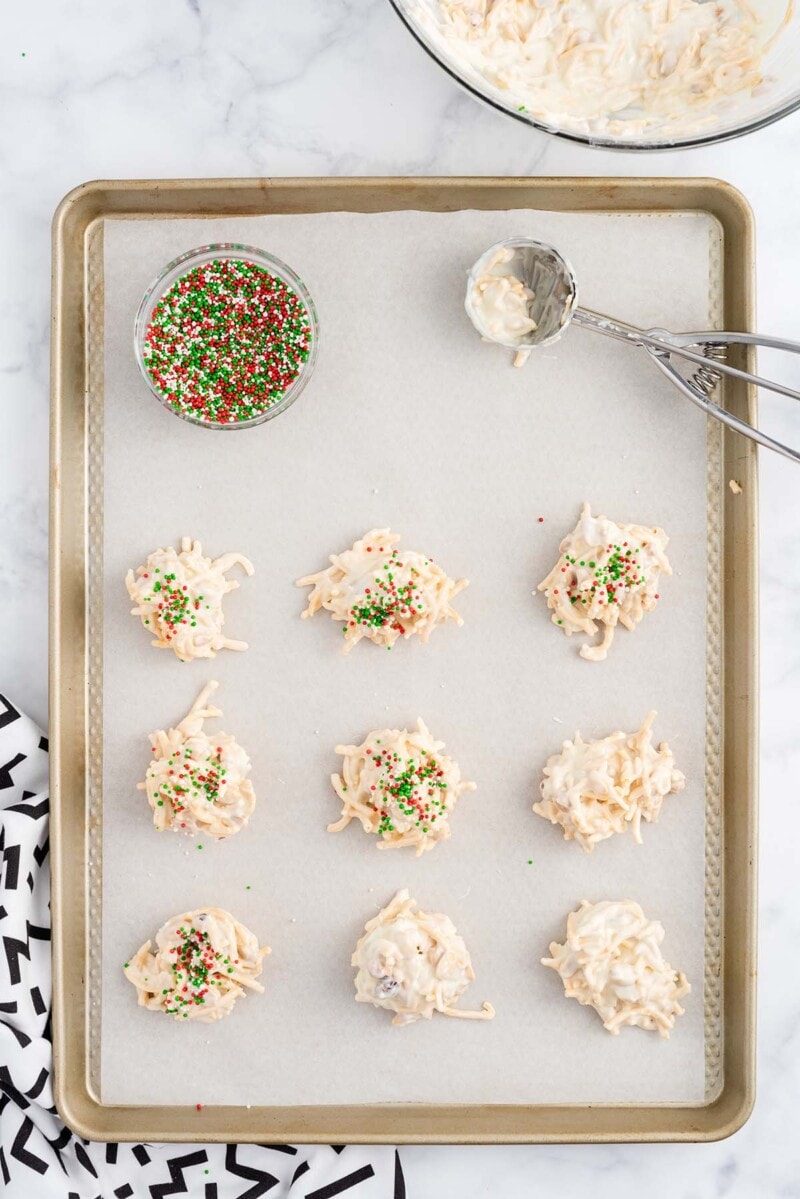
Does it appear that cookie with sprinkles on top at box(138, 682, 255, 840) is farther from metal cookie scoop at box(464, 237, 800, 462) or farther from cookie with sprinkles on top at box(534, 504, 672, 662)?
metal cookie scoop at box(464, 237, 800, 462)

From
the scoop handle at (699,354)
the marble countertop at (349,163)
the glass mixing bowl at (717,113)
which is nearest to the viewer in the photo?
the glass mixing bowl at (717,113)

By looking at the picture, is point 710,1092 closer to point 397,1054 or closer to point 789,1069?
point 789,1069

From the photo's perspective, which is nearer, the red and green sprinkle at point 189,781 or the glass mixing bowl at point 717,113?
the glass mixing bowl at point 717,113

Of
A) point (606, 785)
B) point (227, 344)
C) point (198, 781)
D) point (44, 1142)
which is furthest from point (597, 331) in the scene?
point (44, 1142)

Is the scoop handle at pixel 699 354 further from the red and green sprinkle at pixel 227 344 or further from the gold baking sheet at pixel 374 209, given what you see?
the red and green sprinkle at pixel 227 344

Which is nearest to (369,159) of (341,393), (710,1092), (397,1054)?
(341,393)

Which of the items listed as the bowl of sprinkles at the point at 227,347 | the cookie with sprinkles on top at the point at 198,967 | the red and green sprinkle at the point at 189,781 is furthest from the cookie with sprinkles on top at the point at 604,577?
the cookie with sprinkles on top at the point at 198,967

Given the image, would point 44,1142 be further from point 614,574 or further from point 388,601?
point 614,574

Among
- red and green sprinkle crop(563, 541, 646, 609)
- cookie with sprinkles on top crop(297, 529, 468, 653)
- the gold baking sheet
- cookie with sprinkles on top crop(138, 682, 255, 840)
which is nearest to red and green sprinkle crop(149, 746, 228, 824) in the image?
cookie with sprinkles on top crop(138, 682, 255, 840)
